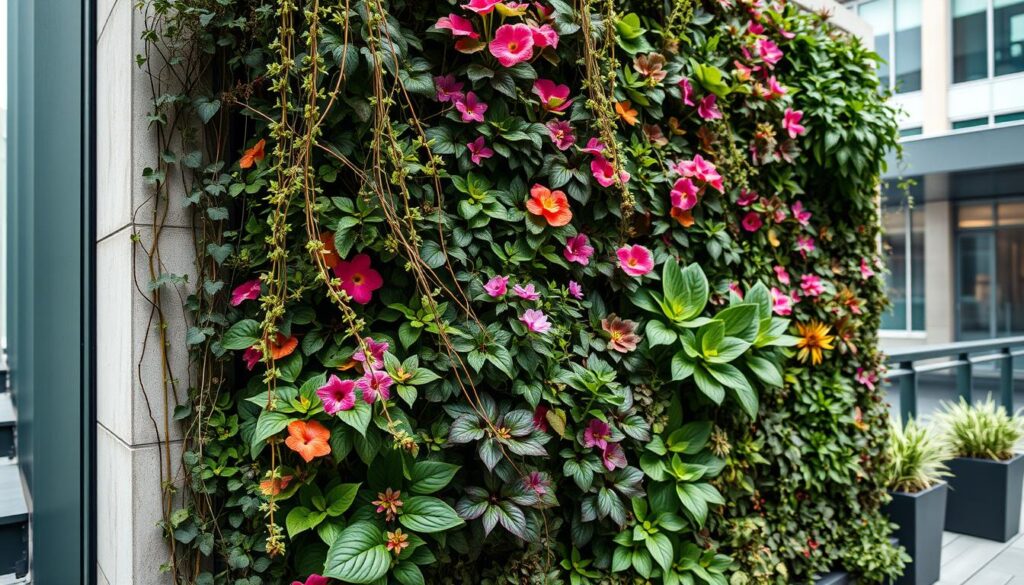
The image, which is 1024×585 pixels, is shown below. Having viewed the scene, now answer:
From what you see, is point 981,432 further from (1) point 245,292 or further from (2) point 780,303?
(1) point 245,292

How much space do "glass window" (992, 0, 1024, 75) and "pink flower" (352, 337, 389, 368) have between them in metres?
11.3

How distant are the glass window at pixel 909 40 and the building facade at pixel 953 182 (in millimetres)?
16

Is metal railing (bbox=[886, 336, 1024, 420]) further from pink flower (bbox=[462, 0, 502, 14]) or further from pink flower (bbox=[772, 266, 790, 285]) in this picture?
pink flower (bbox=[462, 0, 502, 14])

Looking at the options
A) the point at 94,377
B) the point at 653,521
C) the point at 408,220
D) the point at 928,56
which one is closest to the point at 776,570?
the point at 653,521

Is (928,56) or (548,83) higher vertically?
(928,56)

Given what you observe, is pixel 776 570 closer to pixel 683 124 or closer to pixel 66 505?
pixel 683 124

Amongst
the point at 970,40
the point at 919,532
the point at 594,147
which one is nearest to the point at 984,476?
the point at 919,532

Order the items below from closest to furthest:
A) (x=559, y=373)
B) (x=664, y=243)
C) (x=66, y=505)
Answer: (x=559, y=373) → (x=66, y=505) → (x=664, y=243)

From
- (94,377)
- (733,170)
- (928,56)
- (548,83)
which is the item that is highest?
(928,56)

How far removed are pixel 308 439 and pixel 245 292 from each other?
344 mm

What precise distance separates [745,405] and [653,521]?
40 cm

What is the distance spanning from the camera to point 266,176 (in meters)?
1.36

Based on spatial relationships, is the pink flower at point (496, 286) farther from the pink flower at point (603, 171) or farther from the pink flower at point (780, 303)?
the pink flower at point (780, 303)

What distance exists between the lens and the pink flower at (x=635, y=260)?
68.9 inches
